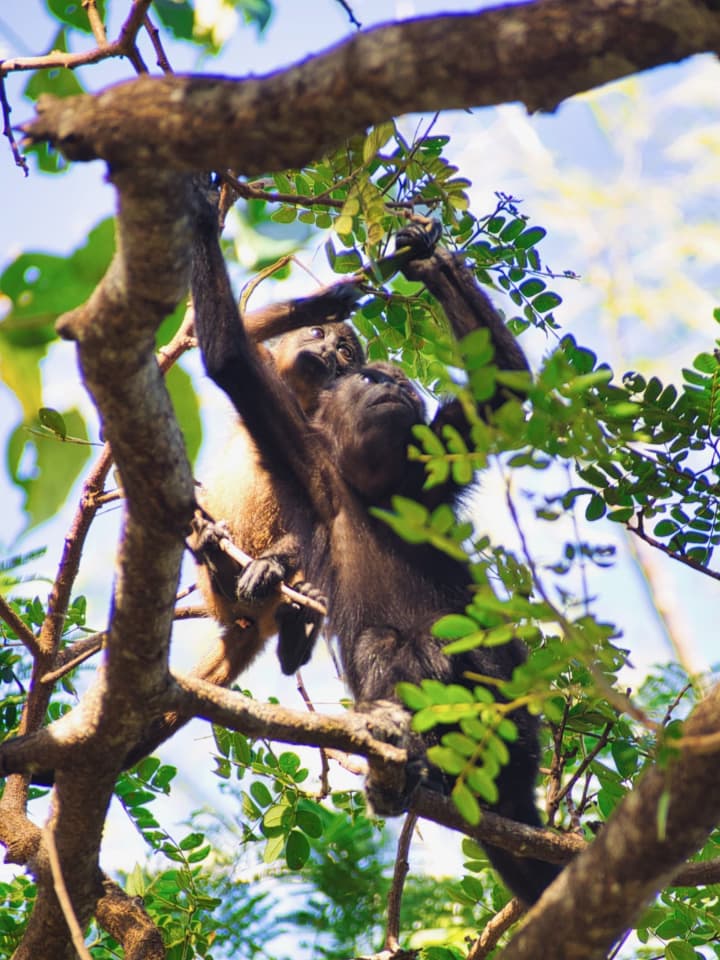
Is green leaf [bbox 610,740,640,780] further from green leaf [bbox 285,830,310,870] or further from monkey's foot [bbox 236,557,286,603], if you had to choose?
monkey's foot [bbox 236,557,286,603]

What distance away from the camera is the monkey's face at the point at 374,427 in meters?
4.87

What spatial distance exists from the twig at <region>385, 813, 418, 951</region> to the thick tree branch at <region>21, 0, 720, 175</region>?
2.75 metres

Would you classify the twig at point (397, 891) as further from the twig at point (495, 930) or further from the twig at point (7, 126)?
the twig at point (7, 126)

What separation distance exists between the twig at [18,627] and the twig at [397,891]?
5.23ft

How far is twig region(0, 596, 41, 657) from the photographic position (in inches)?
151

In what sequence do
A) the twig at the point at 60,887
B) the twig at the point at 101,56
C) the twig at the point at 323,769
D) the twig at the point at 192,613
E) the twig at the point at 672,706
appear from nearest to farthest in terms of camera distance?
the twig at the point at 60,887 < the twig at the point at 672,706 < the twig at the point at 101,56 < the twig at the point at 323,769 < the twig at the point at 192,613

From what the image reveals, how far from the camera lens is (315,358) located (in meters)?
5.76

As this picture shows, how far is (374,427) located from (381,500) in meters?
0.42

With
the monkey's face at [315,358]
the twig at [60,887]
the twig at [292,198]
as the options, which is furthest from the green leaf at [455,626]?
the monkey's face at [315,358]

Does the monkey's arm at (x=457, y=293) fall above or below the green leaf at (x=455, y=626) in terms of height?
above

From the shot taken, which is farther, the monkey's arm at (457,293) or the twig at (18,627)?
the monkey's arm at (457,293)

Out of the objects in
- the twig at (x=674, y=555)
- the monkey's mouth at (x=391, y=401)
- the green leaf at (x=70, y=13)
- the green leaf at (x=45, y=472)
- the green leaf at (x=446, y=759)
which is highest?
the green leaf at (x=70, y=13)

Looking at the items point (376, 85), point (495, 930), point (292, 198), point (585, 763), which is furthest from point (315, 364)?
point (376, 85)

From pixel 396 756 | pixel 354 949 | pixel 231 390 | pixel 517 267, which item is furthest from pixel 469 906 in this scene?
pixel 517 267
